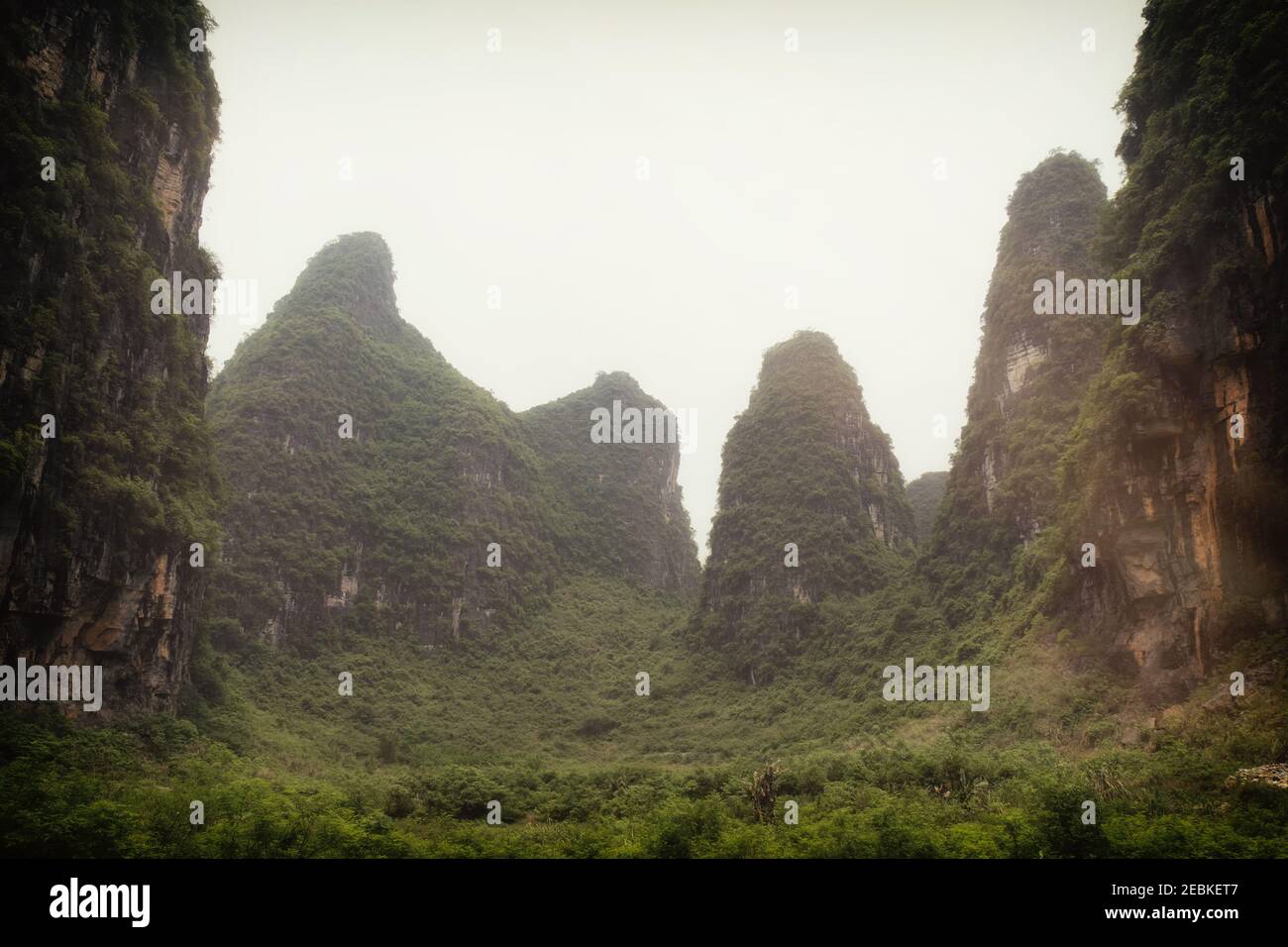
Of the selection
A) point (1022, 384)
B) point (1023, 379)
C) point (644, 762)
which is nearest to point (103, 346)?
point (644, 762)

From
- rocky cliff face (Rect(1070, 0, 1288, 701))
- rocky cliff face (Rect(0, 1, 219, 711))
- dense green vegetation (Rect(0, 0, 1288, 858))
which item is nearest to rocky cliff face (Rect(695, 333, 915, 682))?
dense green vegetation (Rect(0, 0, 1288, 858))

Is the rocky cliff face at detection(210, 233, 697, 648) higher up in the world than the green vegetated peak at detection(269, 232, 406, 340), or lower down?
lower down

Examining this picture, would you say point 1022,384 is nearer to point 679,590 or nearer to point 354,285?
point 679,590

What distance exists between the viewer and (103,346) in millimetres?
18703

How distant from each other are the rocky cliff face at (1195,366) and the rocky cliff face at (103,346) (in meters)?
24.7

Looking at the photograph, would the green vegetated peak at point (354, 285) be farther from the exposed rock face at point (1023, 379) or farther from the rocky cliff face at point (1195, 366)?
the rocky cliff face at point (1195, 366)

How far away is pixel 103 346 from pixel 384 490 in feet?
102

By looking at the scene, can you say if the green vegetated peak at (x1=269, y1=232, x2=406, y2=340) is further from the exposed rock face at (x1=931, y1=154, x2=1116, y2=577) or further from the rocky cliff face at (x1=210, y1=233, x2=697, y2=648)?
the exposed rock face at (x1=931, y1=154, x2=1116, y2=577)

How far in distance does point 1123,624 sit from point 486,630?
37946mm

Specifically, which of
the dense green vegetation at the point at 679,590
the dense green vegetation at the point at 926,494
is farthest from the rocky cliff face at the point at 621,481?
the dense green vegetation at the point at 926,494

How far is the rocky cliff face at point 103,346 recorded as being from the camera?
50.7 feet

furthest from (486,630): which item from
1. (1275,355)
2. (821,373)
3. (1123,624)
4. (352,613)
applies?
(1275,355)

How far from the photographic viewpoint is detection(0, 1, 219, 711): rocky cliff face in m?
15.5

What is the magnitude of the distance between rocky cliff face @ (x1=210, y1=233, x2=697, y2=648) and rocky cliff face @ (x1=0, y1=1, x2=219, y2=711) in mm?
18204
